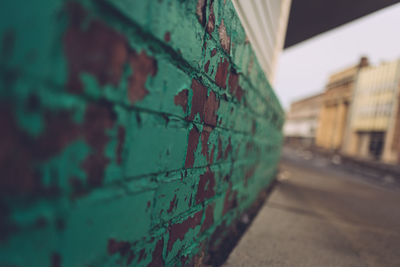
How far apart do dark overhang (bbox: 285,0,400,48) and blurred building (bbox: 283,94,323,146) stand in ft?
106

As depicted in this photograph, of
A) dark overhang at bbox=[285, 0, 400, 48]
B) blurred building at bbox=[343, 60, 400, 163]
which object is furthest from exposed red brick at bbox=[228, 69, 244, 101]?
blurred building at bbox=[343, 60, 400, 163]

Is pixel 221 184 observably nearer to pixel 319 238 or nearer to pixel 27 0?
pixel 27 0

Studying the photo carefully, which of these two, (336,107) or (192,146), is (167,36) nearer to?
(192,146)

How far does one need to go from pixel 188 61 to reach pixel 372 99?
100ft

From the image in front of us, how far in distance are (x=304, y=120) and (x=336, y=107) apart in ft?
36.8

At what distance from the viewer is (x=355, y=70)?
2931 cm

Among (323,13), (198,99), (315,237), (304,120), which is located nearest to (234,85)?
(198,99)

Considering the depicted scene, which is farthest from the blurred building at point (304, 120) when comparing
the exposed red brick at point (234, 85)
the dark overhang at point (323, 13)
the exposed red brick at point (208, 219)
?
the exposed red brick at point (208, 219)

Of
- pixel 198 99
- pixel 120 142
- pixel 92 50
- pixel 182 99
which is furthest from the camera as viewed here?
pixel 198 99

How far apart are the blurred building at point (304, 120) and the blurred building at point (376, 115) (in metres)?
10.0

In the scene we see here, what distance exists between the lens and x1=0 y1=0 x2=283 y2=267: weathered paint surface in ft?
1.38

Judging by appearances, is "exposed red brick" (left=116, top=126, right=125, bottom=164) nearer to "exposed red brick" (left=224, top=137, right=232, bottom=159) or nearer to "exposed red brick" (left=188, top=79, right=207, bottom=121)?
"exposed red brick" (left=188, top=79, right=207, bottom=121)

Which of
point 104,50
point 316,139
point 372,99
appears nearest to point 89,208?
point 104,50

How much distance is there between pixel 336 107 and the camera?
111 ft
